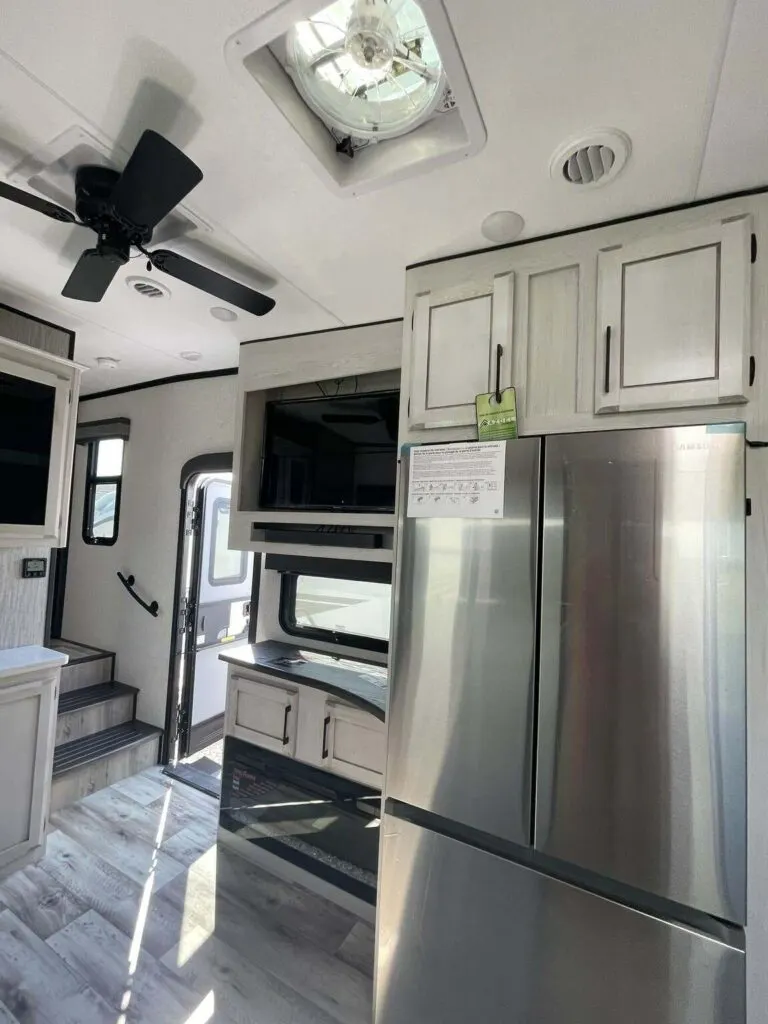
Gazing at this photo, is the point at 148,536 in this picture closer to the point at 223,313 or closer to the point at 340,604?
the point at 340,604

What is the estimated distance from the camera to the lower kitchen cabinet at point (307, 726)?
2213 mm

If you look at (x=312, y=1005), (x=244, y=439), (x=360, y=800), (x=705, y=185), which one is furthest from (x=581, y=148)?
(x=312, y=1005)

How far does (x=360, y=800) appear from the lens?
2230 millimetres

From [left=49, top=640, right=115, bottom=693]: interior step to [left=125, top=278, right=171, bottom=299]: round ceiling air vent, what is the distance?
8.88ft

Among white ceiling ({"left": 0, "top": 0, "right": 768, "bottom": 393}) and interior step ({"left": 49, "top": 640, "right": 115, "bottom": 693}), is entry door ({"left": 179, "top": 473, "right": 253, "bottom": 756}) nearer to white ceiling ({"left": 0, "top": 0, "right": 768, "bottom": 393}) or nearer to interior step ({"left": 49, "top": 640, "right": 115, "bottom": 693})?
interior step ({"left": 49, "top": 640, "right": 115, "bottom": 693})

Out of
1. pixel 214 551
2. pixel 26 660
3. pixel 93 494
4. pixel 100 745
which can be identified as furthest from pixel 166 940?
pixel 93 494

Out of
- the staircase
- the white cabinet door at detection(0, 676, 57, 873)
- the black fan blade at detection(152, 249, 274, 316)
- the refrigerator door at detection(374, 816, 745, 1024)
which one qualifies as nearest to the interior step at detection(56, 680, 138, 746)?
the staircase

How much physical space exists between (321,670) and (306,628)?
47 centimetres

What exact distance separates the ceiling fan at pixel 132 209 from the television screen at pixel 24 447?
3.13 feet

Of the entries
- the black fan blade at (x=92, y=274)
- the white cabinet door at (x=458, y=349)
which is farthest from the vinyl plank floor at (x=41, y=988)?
the black fan blade at (x=92, y=274)

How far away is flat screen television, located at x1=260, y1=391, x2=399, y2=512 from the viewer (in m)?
2.11

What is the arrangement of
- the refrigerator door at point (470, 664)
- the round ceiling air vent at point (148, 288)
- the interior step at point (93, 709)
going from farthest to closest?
the interior step at point (93, 709), the round ceiling air vent at point (148, 288), the refrigerator door at point (470, 664)

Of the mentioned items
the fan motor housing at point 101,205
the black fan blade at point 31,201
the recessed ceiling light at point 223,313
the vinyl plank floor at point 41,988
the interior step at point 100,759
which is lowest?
the vinyl plank floor at point 41,988

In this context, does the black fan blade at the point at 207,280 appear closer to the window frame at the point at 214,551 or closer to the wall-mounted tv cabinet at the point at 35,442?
the wall-mounted tv cabinet at the point at 35,442
